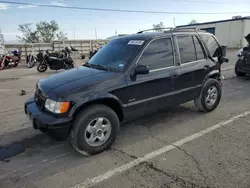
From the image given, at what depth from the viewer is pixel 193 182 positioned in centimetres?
274

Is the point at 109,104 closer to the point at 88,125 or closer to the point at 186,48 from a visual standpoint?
the point at 88,125

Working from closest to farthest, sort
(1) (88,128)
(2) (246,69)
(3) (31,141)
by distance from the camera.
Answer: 1. (1) (88,128)
2. (3) (31,141)
3. (2) (246,69)

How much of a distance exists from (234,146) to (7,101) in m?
6.21

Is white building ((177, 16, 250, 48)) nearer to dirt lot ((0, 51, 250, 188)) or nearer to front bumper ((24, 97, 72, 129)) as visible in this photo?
dirt lot ((0, 51, 250, 188))

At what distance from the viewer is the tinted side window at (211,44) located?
16.4 ft

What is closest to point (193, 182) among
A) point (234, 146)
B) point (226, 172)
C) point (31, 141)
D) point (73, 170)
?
point (226, 172)

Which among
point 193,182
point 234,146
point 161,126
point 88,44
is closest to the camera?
point 193,182

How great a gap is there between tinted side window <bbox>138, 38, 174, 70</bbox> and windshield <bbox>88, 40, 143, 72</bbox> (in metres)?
0.18

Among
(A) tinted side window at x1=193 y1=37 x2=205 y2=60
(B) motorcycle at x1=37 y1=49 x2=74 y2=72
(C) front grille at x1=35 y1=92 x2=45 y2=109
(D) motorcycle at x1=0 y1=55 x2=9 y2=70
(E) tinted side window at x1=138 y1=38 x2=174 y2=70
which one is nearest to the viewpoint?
(C) front grille at x1=35 y1=92 x2=45 y2=109

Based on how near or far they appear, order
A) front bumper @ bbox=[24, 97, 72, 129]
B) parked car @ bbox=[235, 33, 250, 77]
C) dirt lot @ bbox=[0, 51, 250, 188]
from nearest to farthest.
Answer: dirt lot @ bbox=[0, 51, 250, 188]
front bumper @ bbox=[24, 97, 72, 129]
parked car @ bbox=[235, 33, 250, 77]

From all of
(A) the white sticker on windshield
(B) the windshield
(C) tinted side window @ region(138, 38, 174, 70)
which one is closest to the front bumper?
(B) the windshield

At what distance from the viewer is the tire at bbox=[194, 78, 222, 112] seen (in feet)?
16.1

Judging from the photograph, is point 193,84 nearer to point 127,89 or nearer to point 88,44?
point 127,89

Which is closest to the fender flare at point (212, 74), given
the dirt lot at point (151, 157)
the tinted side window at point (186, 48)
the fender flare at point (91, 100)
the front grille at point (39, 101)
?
the tinted side window at point (186, 48)
